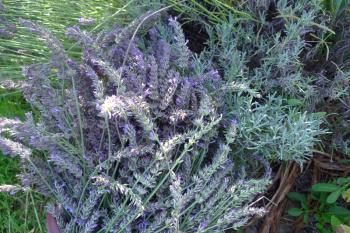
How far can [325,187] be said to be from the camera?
1.49 meters

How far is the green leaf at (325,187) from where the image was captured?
1482 mm

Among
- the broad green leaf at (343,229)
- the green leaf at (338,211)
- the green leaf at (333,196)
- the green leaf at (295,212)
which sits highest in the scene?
the broad green leaf at (343,229)

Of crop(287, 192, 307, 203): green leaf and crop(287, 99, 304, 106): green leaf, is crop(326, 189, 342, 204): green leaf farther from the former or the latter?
crop(287, 99, 304, 106): green leaf

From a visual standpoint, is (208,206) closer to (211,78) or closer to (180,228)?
(180,228)

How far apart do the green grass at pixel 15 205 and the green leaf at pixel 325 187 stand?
87cm

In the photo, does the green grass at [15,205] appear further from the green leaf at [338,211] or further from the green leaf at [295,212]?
the green leaf at [338,211]

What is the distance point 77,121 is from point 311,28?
75 cm

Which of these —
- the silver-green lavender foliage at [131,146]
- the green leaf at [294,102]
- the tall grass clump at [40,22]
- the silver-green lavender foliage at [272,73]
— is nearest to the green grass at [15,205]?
the tall grass clump at [40,22]

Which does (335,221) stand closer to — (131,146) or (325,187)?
(325,187)

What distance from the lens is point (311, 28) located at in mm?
1453

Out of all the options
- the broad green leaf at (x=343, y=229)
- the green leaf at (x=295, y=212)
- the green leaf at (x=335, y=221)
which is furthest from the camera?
the green leaf at (x=295, y=212)

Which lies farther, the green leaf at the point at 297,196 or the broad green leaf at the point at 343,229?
the green leaf at the point at 297,196

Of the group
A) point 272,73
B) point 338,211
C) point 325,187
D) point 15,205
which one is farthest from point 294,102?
point 15,205

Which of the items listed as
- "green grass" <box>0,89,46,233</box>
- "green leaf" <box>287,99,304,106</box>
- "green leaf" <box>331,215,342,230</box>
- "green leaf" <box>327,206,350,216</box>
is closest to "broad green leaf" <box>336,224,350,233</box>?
"green leaf" <box>331,215,342,230</box>
